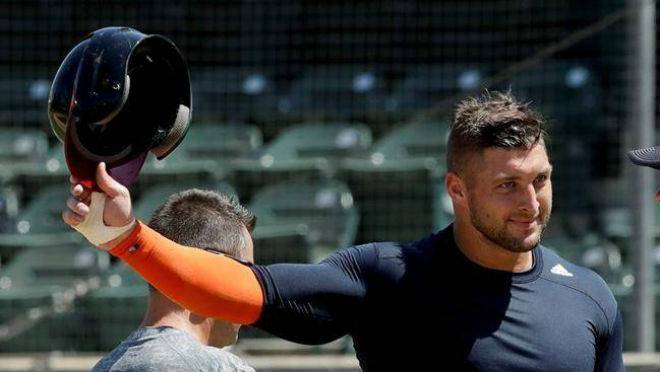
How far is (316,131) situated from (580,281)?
18.8 ft

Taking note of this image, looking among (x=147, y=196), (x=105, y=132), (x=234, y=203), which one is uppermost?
(x=105, y=132)

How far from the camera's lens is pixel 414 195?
7789mm

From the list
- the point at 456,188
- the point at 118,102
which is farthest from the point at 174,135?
the point at 456,188

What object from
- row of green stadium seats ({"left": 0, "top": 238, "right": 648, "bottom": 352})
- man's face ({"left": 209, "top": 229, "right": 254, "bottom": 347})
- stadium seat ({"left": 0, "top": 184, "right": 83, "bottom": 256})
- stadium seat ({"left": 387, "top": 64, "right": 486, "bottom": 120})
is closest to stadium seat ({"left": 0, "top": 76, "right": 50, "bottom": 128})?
stadium seat ({"left": 0, "top": 184, "right": 83, "bottom": 256})

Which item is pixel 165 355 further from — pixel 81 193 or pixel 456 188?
pixel 456 188

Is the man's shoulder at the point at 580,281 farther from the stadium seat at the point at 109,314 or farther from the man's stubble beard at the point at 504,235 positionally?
the stadium seat at the point at 109,314

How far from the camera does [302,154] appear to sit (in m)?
8.88

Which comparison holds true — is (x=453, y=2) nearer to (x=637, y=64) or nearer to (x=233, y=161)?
(x=233, y=161)

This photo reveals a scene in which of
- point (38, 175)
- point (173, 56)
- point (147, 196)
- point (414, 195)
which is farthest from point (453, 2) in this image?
point (173, 56)

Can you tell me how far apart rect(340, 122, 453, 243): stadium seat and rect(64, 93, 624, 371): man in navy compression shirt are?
4.04 meters

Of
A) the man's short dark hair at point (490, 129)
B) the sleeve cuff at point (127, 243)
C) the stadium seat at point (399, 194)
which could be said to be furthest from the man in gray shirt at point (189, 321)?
the stadium seat at point (399, 194)

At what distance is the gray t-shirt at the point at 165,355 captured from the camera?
9.33 ft

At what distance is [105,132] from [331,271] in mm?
700

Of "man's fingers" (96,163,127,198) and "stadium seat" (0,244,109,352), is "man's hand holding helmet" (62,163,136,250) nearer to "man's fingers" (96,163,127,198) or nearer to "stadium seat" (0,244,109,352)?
"man's fingers" (96,163,127,198)
